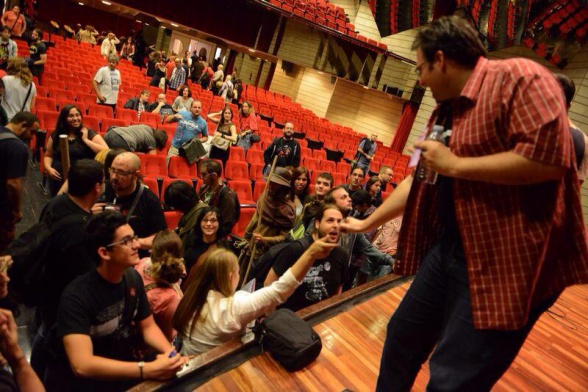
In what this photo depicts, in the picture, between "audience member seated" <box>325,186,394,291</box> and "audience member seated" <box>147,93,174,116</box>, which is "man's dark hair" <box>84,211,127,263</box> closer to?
"audience member seated" <box>325,186,394,291</box>

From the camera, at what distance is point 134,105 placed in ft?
22.3

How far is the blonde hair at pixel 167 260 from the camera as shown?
2066 millimetres

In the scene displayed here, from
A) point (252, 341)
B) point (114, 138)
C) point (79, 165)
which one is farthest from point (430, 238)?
point (114, 138)

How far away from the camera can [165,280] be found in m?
2.10

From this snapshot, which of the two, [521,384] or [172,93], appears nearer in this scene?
[521,384]

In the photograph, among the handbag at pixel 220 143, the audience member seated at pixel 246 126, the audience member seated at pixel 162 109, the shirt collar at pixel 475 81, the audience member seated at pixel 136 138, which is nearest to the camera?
the shirt collar at pixel 475 81

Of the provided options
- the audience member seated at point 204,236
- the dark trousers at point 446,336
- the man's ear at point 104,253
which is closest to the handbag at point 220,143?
the audience member seated at point 204,236

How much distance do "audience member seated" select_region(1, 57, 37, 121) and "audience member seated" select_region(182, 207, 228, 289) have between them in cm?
290

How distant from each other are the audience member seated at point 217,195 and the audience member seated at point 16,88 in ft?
7.84

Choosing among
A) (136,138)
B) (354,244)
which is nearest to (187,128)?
(136,138)

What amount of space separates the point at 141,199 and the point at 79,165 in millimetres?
601

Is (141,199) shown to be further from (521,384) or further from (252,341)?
(521,384)

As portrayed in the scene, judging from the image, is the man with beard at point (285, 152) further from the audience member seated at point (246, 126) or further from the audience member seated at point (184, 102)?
the audience member seated at point (184, 102)

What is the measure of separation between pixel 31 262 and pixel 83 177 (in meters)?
0.57
